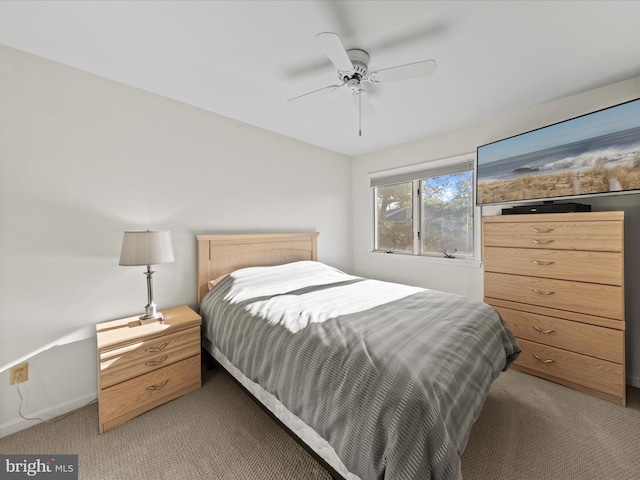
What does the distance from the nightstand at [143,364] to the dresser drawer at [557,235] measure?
8.66 ft

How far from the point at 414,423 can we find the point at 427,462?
128 mm

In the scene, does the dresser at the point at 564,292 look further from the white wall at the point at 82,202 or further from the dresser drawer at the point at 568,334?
the white wall at the point at 82,202

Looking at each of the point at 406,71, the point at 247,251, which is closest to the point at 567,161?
the point at 406,71

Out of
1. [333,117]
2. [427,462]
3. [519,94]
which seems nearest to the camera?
[427,462]

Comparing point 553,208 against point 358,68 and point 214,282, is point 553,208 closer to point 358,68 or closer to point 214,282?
point 358,68

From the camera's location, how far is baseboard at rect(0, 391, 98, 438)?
1.61m

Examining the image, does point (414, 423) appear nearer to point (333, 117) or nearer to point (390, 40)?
point (390, 40)

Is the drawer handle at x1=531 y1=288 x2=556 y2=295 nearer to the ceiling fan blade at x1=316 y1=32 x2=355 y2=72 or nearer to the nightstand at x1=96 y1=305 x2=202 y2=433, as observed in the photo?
the ceiling fan blade at x1=316 y1=32 x2=355 y2=72

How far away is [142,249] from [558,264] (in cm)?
309

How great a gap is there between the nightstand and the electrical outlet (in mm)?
422

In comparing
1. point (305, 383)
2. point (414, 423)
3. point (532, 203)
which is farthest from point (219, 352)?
point (532, 203)

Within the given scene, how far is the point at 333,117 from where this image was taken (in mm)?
2588

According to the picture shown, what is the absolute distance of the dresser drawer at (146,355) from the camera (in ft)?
5.35

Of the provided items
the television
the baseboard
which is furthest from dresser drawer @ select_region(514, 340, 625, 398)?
the baseboard
